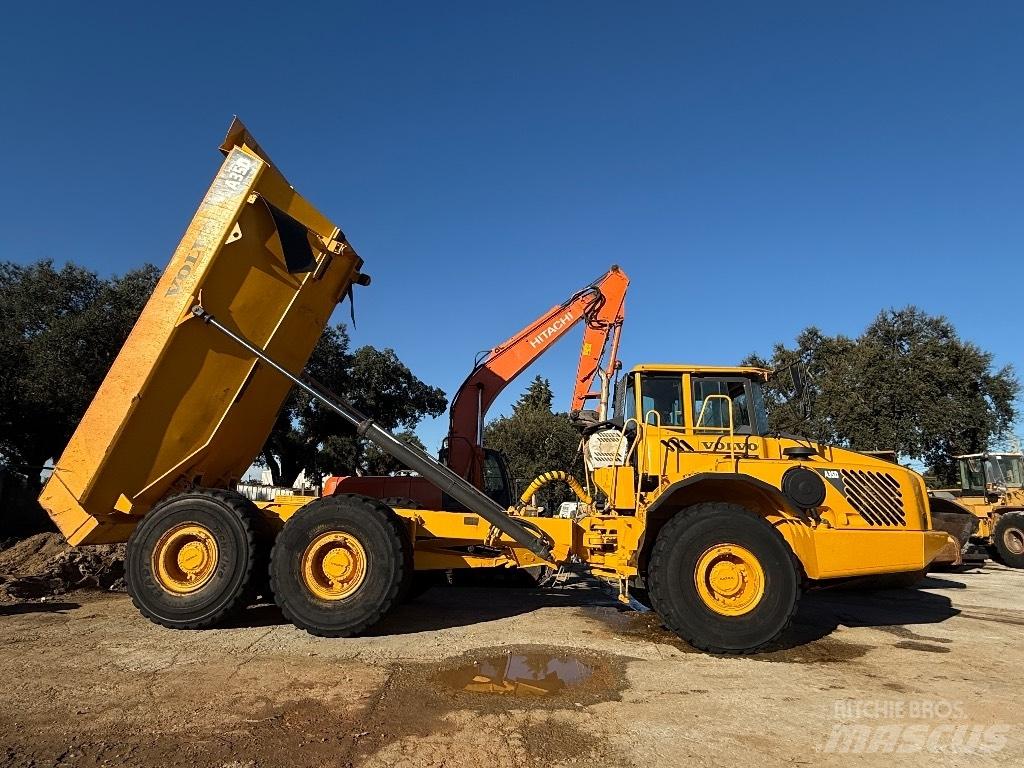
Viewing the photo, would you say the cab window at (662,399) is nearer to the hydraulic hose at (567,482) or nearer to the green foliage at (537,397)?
the hydraulic hose at (567,482)

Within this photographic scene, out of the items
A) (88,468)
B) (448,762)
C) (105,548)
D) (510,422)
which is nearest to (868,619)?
(448,762)

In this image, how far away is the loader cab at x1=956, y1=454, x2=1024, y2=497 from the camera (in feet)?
55.5

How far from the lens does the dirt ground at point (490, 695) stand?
3334 millimetres

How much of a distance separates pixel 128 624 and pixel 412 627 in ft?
9.54

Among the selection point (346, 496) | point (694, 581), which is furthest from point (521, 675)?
point (346, 496)

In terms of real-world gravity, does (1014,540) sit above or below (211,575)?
above

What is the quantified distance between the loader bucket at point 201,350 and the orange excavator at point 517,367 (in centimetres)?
307

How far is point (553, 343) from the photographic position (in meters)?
9.81

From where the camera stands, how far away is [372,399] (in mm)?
27531

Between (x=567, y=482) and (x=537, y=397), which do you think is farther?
(x=537, y=397)

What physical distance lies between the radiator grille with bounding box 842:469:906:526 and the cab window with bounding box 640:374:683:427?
1735 mm

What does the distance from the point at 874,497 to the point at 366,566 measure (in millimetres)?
5062

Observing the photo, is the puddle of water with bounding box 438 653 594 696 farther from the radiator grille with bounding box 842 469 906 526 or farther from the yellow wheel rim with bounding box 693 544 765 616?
the radiator grille with bounding box 842 469 906 526

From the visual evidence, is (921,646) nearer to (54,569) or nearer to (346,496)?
(346,496)
